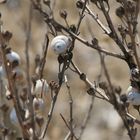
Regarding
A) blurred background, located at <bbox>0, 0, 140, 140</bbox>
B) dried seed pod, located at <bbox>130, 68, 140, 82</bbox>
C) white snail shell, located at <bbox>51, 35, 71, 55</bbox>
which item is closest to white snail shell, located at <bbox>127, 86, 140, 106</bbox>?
dried seed pod, located at <bbox>130, 68, 140, 82</bbox>

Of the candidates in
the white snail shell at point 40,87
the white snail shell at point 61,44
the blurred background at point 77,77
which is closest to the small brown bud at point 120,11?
the white snail shell at point 61,44

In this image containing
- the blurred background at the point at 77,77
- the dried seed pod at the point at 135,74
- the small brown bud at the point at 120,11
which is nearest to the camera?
the dried seed pod at the point at 135,74

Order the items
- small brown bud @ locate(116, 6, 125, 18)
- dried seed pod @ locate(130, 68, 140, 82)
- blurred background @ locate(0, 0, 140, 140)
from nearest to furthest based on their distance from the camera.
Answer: dried seed pod @ locate(130, 68, 140, 82)
small brown bud @ locate(116, 6, 125, 18)
blurred background @ locate(0, 0, 140, 140)

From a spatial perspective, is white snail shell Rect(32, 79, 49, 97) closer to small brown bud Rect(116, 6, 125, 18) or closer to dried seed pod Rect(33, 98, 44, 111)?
dried seed pod Rect(33, 98, 44, 111)

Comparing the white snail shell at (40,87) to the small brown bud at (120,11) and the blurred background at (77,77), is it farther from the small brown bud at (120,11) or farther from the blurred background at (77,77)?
the blurred background at (77,77)

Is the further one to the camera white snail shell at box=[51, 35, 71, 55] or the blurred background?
the blurred background

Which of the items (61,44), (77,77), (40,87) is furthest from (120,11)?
(77,77)

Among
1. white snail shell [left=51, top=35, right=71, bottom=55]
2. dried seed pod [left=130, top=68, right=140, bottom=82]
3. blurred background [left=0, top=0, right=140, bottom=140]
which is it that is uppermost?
white snail shell [left=51, top=35, right=71, bottom=55]

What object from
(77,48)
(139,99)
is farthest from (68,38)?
(77,48)

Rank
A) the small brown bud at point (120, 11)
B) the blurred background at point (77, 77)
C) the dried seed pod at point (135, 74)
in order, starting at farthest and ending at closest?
the blurred background at point (77, 77) → the small brown bud at point (120, 11) → the dried seed pod at point (135, 74)
